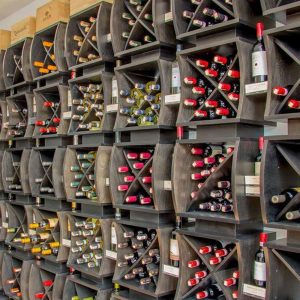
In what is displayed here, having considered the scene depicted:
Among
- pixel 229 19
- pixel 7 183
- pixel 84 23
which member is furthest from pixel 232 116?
pixel 7 183

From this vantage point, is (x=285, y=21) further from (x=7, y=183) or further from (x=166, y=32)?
(x=7, y=183)

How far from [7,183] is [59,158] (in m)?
0.82

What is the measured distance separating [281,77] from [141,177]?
902 mm

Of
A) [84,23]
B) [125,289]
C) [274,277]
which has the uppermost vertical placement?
[84,23]

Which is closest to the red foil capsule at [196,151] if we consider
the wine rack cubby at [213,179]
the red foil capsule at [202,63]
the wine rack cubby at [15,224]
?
the wine rack cubby at [213,179]

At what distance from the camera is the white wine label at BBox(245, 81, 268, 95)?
1.64 meters

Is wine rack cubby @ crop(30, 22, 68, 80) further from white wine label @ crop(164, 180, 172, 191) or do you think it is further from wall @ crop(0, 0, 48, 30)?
white wine label @ crop(164, 180, 172, 191)

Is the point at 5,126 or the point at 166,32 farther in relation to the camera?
the point at 5,126

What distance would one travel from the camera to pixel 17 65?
10.6 ft

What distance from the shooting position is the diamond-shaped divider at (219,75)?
1.71 metres

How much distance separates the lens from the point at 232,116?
184cm

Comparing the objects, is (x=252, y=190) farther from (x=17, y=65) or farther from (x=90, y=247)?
(x=17, y=65)

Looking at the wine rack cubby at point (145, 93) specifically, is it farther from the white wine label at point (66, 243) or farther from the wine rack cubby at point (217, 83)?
the white wine label at point (66, 243)

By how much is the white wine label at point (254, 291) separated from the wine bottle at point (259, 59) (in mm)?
814
